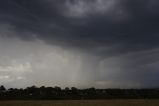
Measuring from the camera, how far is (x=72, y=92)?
18362 centimetres

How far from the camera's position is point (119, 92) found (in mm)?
178375

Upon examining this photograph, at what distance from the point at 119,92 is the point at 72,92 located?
2944 cm
